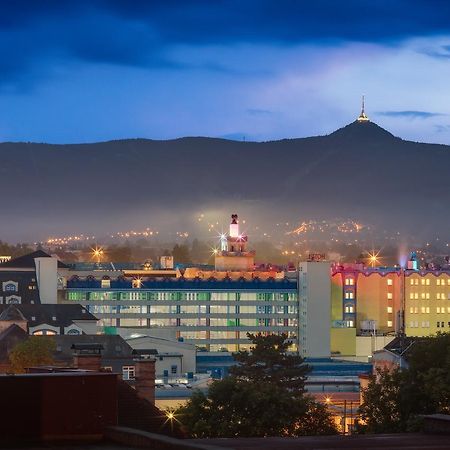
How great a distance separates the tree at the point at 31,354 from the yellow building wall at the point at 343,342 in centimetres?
9761

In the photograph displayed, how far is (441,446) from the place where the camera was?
30.1 metres

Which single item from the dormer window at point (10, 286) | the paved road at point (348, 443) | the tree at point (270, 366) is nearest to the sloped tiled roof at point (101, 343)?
the tree at point (270, 366)

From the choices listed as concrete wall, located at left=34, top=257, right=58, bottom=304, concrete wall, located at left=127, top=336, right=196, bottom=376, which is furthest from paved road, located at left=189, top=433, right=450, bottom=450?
concrete wall, located at left=34, top=257, right=58, bottom=304

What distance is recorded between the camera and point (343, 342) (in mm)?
197875

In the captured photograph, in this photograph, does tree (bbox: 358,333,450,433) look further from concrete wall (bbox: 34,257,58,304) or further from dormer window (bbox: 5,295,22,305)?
concrete wall (bbox: 34,257,58,304)

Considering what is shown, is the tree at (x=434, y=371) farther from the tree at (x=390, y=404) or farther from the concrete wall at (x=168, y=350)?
the concrete wall at (x=168, y=350)

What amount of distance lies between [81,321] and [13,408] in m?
114

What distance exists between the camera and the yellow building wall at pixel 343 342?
643 ft

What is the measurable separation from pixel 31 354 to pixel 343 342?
105 meters

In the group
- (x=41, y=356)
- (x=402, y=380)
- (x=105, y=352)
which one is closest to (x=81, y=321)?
(x=105, y=352)

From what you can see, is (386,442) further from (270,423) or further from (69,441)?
(270,423)

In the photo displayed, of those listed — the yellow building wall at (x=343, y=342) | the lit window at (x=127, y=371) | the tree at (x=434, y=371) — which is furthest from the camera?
the yellow building wall at (x=343, y=342)

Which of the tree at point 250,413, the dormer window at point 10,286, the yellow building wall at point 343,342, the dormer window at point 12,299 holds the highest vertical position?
the dormer window at point 10,286

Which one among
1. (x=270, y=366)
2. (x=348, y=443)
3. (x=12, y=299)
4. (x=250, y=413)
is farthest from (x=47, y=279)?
(x=348, y=443)
